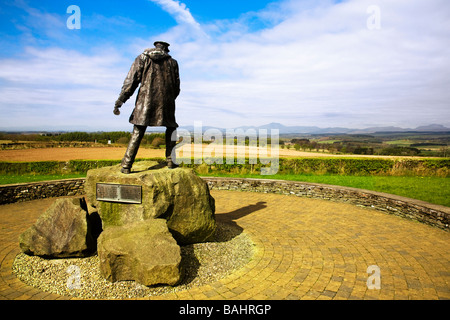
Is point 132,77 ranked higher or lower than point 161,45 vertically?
lower

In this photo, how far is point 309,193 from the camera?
33.7 feet

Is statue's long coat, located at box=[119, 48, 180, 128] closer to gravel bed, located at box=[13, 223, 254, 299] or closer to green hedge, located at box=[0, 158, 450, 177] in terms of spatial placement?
gravel bed, located at box=[13, 223, 254, 299]

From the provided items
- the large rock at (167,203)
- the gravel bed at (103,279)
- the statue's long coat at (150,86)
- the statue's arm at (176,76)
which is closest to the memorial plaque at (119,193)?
the large rock at (167,203)

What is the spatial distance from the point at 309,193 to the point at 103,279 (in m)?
8.06

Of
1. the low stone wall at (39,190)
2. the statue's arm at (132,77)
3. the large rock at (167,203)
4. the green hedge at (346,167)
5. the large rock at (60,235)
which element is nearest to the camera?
the large rock at (60,235)

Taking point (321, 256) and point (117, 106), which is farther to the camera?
point (117, 106)

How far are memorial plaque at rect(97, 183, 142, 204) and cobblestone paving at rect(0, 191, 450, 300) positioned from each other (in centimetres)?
180

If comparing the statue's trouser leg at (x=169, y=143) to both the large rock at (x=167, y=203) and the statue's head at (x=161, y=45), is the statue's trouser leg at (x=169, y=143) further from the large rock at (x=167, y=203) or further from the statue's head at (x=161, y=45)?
the statue's head at (x=161, y=45)

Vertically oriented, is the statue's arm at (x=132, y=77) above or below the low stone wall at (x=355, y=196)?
above

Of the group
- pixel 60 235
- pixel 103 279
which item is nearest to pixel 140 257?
pixel 103 279

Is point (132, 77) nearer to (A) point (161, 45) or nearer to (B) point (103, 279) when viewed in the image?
(A) point (161, 45)

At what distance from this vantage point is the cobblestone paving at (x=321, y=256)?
3.87m

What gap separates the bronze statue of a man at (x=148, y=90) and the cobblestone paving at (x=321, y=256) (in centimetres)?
299
